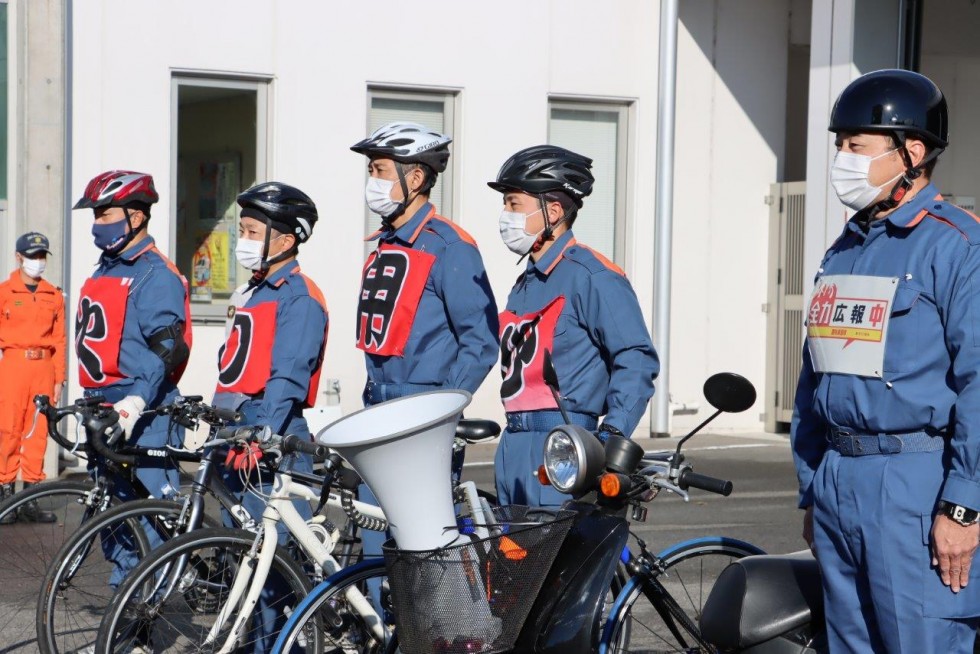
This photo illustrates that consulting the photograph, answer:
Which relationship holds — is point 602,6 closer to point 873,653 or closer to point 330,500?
point 330,500

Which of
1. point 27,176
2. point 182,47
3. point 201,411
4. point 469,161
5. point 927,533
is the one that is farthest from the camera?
point 469,161

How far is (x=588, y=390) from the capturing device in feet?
17.1

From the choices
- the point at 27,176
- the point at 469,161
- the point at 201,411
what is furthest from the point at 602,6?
the point at 201,411

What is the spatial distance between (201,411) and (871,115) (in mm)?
2927

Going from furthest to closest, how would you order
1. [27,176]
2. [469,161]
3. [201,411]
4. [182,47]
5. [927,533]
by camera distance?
1. [469,161]
2. [182,47]
3. [27,176]
4. [201,411]
5. [927,533]

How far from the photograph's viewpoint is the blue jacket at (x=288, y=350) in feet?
19.0

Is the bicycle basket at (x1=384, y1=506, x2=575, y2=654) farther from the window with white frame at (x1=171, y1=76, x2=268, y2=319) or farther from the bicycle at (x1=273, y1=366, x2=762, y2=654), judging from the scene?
the window with white frame at (x1=171, y1=76, x2=268, y2=319)

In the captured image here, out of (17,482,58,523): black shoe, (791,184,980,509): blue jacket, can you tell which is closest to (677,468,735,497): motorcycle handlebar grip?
(791,184,980,509): blue jacket

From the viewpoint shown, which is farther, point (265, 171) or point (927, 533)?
point (265, 171)

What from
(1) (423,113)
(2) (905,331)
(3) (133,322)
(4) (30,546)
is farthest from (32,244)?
(2) (905,331)

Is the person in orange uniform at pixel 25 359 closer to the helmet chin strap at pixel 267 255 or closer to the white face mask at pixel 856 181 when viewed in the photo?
the helmet chin strap at pixel 267 255

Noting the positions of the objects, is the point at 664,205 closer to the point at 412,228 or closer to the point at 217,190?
the point at 217,190

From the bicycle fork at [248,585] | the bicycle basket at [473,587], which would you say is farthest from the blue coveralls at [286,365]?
the bicycle basket at [473,587]

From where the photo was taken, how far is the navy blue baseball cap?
10945 mm
